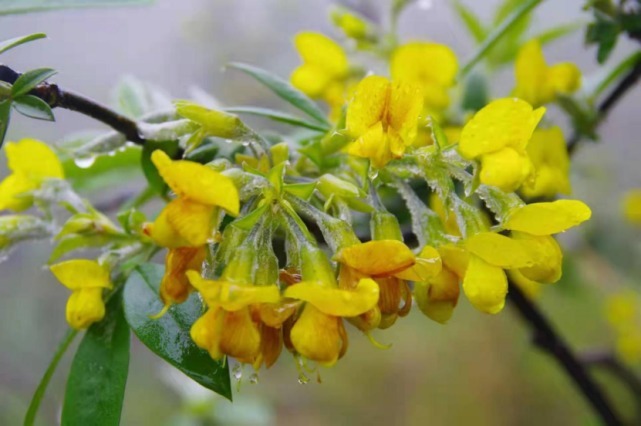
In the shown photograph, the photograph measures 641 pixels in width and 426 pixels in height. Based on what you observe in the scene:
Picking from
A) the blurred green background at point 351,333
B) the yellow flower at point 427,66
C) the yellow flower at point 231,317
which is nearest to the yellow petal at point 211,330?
the yellow flower at point 231,317

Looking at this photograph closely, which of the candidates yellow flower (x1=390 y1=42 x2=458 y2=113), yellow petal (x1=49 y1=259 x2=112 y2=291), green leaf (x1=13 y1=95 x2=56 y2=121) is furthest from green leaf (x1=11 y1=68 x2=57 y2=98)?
yellow flower (x1=390 y1=42 x2=458 y2=113)

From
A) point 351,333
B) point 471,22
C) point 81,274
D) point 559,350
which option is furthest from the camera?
point 351,333

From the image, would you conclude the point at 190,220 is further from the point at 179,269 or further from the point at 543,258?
the point at 543,258

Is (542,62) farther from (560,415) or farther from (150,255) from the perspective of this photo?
(560,415)

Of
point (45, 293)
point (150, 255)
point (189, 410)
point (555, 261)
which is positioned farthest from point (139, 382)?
point (555, 261)

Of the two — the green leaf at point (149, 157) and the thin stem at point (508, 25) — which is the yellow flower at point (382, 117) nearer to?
the green leaf at point (149, 157)

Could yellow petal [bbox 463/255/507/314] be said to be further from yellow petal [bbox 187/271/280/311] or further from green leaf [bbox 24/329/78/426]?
green leaf [bbox 24/329/78/426]

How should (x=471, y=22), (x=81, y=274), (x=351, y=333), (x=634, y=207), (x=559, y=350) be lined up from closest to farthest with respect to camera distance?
(x=81, y=274)
(x=559, y=350)
(x=471, y=22)
(x=634, y=207)
(x=351, y=333)

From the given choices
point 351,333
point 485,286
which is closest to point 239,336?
point 485,286
